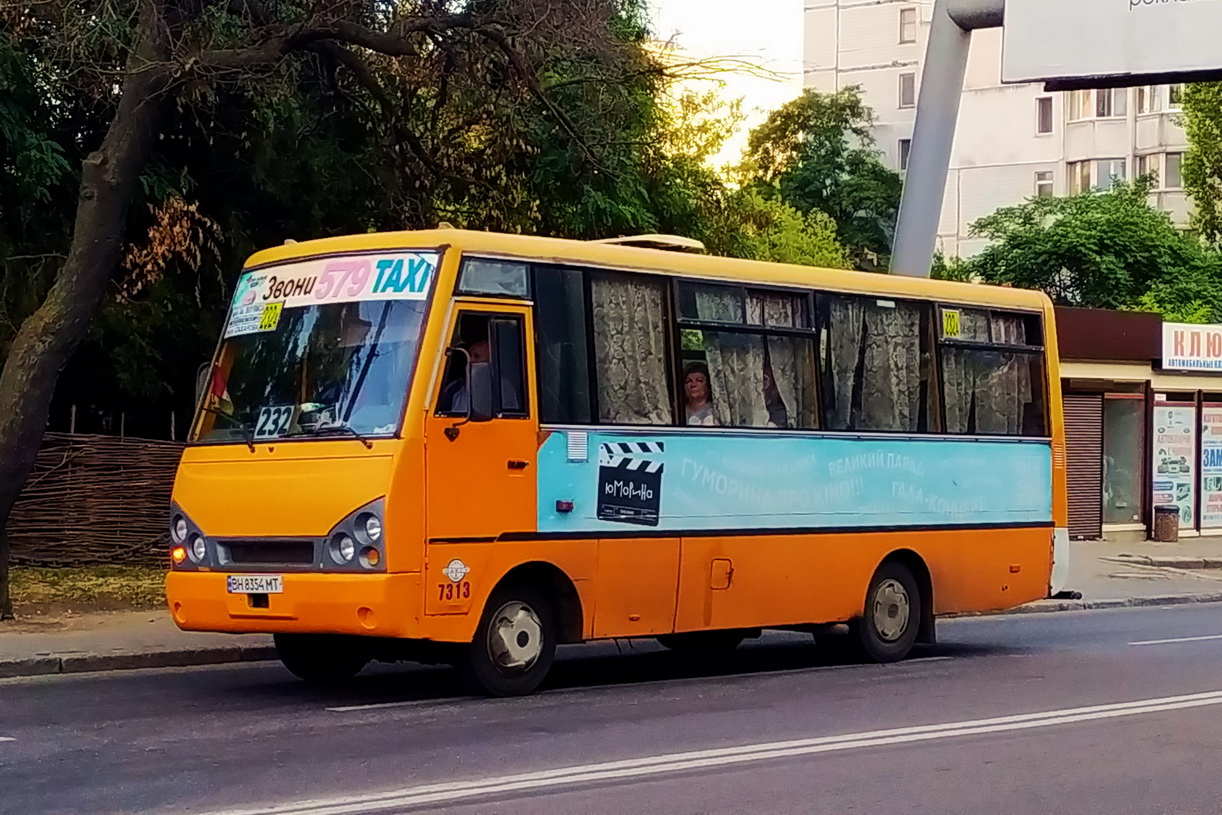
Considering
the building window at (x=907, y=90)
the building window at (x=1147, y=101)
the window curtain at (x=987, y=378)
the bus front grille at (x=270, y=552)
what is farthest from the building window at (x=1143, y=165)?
the bus front grille at (x=270, y=552)

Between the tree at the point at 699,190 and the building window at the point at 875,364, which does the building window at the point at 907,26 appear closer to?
the tree at the point at 699,190

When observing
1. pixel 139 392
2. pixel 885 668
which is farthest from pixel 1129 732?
pixel 139 392

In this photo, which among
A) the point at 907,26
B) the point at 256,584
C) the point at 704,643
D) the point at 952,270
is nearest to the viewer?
the point at 256,584

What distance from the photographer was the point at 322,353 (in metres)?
11.8

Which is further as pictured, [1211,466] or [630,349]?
[1211,466]

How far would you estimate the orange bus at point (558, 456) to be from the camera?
11.4 meters

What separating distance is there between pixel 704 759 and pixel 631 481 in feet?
11.7

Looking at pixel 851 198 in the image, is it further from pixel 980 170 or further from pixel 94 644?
pixel 94 644

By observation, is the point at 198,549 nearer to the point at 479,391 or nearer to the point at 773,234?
the point at 479,391

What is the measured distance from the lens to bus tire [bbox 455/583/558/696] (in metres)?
11.7

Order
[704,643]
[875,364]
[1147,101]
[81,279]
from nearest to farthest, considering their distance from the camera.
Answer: [875,364] < [704,643] < [81,279] < [1147,101]

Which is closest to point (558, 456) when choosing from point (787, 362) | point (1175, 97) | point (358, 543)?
point (358, 543)

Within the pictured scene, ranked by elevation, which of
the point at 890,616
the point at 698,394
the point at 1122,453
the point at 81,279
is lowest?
the point at 890,616

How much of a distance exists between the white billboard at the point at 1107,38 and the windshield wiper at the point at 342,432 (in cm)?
1121
